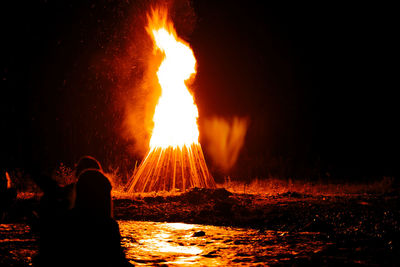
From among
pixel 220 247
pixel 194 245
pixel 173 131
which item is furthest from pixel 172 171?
pixel 220 247

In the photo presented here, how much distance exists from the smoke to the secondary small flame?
7061 mm

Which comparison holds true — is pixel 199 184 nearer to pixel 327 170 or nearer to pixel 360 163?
pixel 327 170

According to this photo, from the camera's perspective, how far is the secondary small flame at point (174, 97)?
40.6 ft

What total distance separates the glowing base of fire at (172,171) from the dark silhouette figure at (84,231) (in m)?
8.05

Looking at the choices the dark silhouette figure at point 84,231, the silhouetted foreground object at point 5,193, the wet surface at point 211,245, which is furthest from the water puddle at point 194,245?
the dark silhouette figure at point 84,231

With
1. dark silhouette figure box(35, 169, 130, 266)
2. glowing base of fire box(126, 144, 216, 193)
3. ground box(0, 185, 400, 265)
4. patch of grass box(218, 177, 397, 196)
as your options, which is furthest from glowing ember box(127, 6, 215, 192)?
dark silhouette figure box(35, 169, 130, 266)

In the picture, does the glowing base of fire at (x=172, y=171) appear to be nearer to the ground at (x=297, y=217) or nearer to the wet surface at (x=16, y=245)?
the ground at (x=297, y=217)

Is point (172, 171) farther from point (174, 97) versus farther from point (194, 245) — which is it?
point (194, 245)

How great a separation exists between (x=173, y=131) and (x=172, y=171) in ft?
4.03

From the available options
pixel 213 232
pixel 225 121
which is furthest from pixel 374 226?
pixel 225 121

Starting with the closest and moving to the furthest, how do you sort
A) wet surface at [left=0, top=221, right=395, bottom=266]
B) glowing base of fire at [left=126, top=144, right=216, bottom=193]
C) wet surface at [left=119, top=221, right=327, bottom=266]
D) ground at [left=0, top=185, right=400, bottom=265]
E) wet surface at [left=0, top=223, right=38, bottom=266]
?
wet surface at [left=0, top=223, right=38, bottom=266] → wet surface at [left=0, top=221, right=395, bottom=266] → wet surface at [left=119, top=221, right=327, bottom=266] → ground at [left=0, top=185, right=400, bottom=265] → glowing base of fire at [left=126, top=144, right=216, bottom=193]

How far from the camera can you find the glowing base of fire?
12680 mm

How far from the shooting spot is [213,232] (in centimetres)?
729

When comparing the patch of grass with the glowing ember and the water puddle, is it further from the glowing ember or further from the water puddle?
the water puddle
